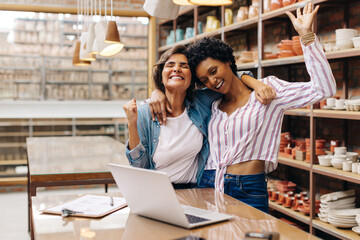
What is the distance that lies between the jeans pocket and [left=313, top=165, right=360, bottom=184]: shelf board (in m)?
1.16

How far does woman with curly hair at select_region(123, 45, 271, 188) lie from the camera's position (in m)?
2.13

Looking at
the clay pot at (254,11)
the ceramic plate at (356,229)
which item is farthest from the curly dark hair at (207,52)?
the clay pot at (254,11)

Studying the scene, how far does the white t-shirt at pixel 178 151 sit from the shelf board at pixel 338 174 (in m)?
1.30

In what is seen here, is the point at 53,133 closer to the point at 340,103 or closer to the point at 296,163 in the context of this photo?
the point at 296,163

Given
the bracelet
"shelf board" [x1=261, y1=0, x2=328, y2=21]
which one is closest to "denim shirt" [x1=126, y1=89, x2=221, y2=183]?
the bracelet

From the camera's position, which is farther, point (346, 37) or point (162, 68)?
point (346, 37)

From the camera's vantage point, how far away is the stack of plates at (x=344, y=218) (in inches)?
118

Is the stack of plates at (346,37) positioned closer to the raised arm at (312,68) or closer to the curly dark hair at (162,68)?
the raised arm at (312,68)

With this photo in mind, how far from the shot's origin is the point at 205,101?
7.50 ft

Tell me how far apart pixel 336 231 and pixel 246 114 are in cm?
147

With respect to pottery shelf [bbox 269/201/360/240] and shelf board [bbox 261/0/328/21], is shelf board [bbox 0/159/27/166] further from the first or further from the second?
shelf board [bbox 261/0/328/21]

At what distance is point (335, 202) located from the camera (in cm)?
316

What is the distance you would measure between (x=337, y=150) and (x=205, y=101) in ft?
4.66

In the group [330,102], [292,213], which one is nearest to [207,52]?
[330,102]
